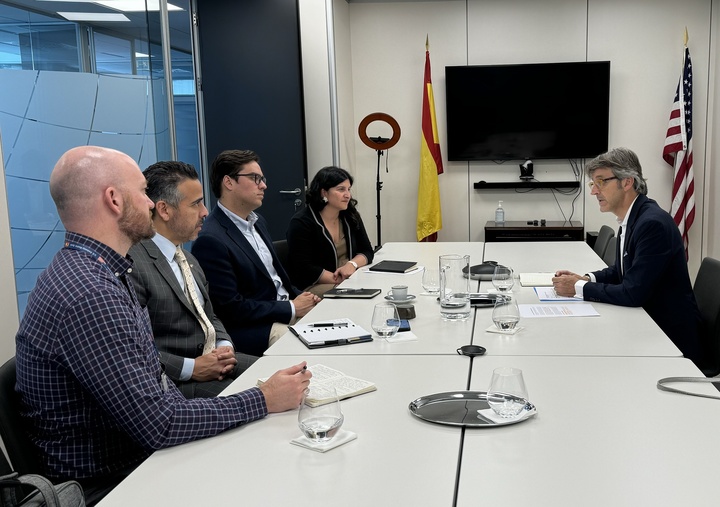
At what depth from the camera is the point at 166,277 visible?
272 cm

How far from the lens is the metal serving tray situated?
5.78 feet

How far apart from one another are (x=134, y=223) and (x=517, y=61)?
5774mm

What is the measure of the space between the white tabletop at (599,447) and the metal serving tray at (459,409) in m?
0.02

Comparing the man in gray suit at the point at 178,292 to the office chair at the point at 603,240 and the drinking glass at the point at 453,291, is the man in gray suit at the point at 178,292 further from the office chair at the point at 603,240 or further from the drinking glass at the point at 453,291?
the office chair at the point at 603,240

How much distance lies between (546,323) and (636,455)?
1212mm

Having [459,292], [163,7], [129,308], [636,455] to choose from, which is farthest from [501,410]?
[163,7]

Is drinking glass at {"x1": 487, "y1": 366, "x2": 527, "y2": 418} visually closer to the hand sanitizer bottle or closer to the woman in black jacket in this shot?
the woman in black jacket

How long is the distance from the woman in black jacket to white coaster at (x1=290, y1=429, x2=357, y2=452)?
252cm

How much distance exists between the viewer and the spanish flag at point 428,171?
7023mm

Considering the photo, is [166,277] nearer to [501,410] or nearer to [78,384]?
[78,384]

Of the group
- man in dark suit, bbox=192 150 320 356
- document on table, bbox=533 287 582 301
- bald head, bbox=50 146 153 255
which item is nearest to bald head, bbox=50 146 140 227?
bald head, bbox=50 146 153 255

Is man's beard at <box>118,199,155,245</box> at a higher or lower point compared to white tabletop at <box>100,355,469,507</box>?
higher

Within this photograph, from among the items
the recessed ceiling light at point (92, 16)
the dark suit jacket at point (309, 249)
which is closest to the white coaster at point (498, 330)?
the dark suit jacket at point (309, 249)

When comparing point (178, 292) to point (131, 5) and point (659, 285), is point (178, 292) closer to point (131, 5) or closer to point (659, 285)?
point (659, 285)
